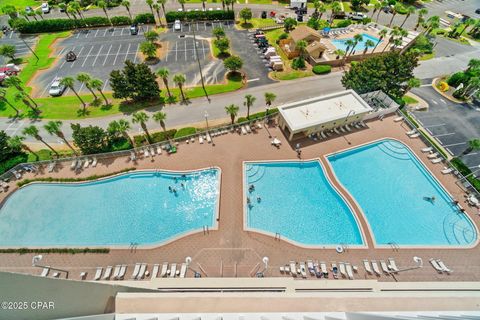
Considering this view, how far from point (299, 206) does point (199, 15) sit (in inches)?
2684

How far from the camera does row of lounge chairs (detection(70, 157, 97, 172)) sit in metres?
35.4

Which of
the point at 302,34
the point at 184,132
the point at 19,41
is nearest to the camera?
the point at 184,132

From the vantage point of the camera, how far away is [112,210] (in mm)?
31562

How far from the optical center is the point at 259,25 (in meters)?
68.3

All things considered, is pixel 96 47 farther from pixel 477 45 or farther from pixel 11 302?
pixel 477 45

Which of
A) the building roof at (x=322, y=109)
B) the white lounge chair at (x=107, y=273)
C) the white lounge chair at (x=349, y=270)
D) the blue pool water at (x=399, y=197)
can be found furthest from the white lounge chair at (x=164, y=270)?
the blue pool water at (x=399, y=197)

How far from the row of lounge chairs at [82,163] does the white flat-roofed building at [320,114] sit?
3320cm

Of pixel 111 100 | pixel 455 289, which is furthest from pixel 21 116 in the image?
pixel 455 289

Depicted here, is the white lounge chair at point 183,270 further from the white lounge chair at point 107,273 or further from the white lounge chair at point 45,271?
the white lounge chair at point 45,271

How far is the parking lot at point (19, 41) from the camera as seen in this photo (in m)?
58.9

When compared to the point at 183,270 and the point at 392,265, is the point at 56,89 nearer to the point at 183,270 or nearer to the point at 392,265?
the point at 183,270

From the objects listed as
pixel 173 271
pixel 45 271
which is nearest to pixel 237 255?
pixel 173 271

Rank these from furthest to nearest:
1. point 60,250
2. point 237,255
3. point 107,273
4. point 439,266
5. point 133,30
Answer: point 133,30 < point 60,250 < point 237,255 < point 439,266 < point 107,273

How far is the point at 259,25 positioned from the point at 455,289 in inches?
2926
